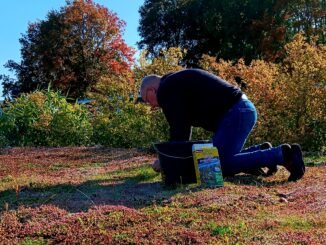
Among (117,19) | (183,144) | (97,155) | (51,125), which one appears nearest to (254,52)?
(117,19)

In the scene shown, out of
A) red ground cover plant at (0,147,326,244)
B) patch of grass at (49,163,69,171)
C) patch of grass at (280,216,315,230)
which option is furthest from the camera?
patch of grass at (49,163,69,171)

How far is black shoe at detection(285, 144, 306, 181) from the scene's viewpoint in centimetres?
453

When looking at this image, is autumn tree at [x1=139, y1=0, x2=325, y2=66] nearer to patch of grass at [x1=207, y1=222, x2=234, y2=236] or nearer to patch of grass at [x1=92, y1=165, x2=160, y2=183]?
patch of grass at [x1=92, y1=165, x2=160, y2=183]

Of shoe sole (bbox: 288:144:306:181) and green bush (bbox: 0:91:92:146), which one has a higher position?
green bush (bbox: 0:91:92:146)

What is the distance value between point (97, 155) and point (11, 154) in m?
1.37

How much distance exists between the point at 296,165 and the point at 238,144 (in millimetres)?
540

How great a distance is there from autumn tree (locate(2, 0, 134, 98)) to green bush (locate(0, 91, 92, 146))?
69.6 feet

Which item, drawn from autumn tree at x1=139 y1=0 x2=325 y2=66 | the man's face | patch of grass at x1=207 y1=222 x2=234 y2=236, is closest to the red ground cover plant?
patch of grass at x1=207 y1=222 x2=234 y2=236

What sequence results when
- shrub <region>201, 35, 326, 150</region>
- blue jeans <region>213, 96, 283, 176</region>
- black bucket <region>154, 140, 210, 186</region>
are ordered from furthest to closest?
1. shrub <region>201, 35, 326, 150</region>
2. blue jeans <region>213, 96, 283, 176</region>
3. black bucket <region>154, 140, 210, 186</region>

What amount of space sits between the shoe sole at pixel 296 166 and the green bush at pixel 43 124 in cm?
600

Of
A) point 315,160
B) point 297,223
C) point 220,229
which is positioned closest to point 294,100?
point 315,160

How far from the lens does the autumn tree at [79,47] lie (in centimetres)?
3178

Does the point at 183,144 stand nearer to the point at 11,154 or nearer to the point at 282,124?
the point at 282,124

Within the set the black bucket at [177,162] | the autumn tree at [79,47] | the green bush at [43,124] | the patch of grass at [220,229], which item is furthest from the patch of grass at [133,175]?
the autumn tree at [79,47]
